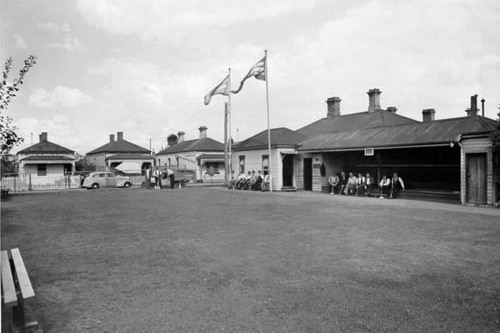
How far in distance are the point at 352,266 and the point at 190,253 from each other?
2.91 m

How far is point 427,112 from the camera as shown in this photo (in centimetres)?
3188

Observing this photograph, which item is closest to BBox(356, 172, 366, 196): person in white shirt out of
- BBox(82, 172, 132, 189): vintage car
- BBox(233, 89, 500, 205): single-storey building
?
BBox(233, 89, 500, 205): single-storey building

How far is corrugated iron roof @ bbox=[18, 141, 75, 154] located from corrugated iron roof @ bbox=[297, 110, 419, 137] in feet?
87.0

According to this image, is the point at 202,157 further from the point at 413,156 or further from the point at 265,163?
the point at 413,156

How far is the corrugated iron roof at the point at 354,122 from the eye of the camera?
30969mm

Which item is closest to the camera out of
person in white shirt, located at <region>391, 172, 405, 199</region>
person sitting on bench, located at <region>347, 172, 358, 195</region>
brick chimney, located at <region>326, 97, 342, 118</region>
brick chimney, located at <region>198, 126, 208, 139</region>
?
person in white shirt, located at <region>391, 172, 405, 199</region>

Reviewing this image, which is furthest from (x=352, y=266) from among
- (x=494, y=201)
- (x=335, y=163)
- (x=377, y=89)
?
(x=377, y=89)

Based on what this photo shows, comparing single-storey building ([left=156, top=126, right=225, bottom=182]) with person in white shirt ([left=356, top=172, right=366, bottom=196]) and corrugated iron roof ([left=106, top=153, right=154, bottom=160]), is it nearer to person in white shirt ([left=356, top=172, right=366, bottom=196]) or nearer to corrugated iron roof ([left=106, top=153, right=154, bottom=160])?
corrugated iron roof ([left=106, top=153, right=154, bottom=160])

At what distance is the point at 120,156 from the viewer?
52.7 m

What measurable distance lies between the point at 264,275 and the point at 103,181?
3019 cm

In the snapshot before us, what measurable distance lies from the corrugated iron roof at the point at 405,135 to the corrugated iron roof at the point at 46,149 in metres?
30.5

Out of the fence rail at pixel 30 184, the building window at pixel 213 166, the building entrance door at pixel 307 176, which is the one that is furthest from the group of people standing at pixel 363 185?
the building window at pixel 213 166

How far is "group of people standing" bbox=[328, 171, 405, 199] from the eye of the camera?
20.4m

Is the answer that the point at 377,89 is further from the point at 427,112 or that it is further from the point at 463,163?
the point at 463,163
